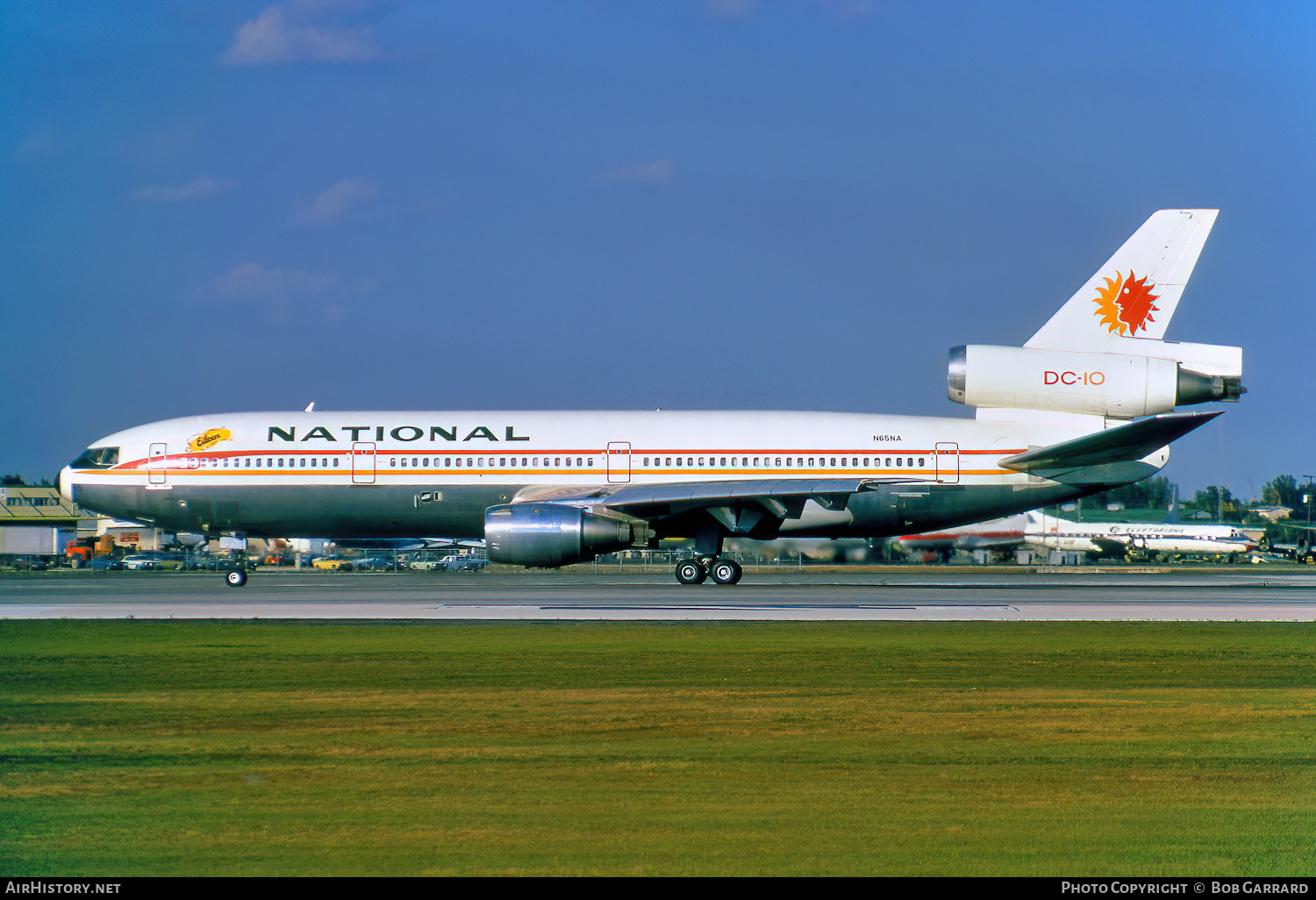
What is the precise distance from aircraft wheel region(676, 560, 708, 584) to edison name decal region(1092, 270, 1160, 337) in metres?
11.8

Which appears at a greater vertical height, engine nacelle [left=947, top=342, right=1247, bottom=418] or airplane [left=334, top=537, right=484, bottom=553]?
engine nacelle [left=947, top=342, right=1247, bottom=418]

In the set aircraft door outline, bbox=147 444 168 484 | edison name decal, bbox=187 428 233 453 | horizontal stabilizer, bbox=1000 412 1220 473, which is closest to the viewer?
horizontal stabilizer, bbox=1000 412 1220 473

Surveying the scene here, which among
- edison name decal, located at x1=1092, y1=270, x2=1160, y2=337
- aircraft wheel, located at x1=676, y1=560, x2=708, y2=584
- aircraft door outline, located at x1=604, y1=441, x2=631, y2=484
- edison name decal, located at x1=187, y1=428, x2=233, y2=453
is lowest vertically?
aircraft wheel, located at x1=676, y1=560, x2=708, y2=584

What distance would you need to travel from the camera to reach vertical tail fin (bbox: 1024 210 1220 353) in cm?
2897

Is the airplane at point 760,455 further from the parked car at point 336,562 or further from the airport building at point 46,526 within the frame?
the airport building at point 46,526

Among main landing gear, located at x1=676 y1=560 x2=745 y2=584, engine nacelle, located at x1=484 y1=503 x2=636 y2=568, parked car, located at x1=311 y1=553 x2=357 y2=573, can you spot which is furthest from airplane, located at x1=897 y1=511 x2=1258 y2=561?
engine nacelle, located at x1=484 y1=503 x2=636 y2=568

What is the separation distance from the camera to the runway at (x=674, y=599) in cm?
2009

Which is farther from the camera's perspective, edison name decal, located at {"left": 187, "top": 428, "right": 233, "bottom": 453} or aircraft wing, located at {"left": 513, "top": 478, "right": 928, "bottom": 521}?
edison name decal, located at {"left": 187, "top": 428, "right": 233, "bottom": 453}

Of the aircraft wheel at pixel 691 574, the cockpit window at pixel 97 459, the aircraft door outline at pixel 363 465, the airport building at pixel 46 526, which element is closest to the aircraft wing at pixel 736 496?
the aircraft wheel at pixel 691 574

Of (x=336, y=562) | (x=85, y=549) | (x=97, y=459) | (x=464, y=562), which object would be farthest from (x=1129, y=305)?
(x=85, y=549)

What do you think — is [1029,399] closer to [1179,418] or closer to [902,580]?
[1179,418]

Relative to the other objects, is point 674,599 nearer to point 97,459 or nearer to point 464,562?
point 97,459

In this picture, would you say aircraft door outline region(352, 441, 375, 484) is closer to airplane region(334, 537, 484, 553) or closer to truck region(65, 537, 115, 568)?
airplane region(334, 537, 484, 553)
